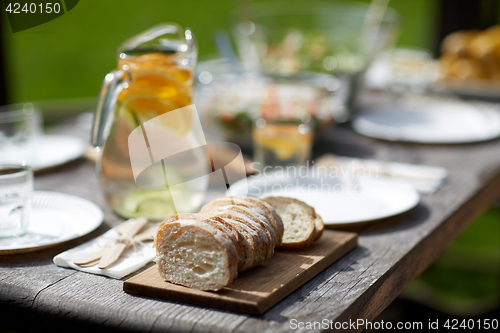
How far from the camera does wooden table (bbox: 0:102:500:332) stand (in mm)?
706

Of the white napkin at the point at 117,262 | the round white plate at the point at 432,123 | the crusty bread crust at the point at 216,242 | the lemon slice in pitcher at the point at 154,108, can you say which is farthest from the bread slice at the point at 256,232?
the round white plate at the point at 432,123

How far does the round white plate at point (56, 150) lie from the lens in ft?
4.77

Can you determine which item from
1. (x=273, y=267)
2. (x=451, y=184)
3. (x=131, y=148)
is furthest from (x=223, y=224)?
(x=451, y=184)

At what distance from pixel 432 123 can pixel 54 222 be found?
4.40ft

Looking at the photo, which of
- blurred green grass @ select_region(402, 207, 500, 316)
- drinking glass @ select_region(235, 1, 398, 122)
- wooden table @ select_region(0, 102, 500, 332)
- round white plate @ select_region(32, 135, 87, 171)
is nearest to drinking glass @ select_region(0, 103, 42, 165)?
round white plate @ select_region(32, 135, 87, 171)

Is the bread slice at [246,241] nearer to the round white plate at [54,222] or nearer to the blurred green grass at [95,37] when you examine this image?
the round white plate at [54,222]

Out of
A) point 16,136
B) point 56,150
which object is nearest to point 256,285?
point 16,136

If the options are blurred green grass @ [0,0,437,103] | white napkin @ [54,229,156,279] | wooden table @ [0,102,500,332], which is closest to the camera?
wooden table @ [0,102,500,332]

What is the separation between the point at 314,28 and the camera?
2.27 m

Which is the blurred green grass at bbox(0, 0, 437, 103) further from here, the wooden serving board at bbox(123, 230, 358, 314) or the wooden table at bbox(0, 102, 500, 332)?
the wooden serving board at bbox(123, 230, 358, 314)

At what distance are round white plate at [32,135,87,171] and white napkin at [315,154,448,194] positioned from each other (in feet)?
2.23

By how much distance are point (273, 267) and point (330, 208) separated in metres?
0.35

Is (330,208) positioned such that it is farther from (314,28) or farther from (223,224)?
(314,28)

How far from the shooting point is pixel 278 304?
0.74 m
